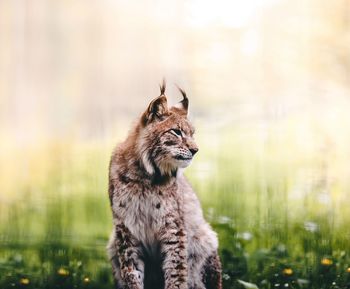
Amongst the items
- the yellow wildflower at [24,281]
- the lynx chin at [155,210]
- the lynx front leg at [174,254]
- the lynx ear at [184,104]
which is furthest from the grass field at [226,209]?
the lynx front leg at [174,254]

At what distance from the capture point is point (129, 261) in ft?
12.1

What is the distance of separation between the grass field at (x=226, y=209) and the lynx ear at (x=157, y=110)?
1.70 ft

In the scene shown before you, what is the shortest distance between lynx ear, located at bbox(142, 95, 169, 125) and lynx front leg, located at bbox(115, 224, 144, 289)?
65 centimetres

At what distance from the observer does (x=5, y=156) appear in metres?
4.30

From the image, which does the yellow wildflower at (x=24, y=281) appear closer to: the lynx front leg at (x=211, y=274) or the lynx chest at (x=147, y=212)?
the lynx chest at (x=147, y=212)

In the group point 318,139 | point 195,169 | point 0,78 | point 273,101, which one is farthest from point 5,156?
point 318,139

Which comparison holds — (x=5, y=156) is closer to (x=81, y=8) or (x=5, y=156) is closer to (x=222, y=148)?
(x=81, y=8)

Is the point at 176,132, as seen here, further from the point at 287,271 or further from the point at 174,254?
the point at 287,271

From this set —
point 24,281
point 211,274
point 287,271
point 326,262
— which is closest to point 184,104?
point 211,274

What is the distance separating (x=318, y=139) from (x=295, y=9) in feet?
2.89

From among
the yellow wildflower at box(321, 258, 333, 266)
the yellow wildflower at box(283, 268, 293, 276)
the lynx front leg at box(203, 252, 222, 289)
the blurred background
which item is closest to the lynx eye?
the blurred background

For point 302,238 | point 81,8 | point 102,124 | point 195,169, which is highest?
point 81,8

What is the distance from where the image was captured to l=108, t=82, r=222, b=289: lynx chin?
370 cm

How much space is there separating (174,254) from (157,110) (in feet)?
2.77
